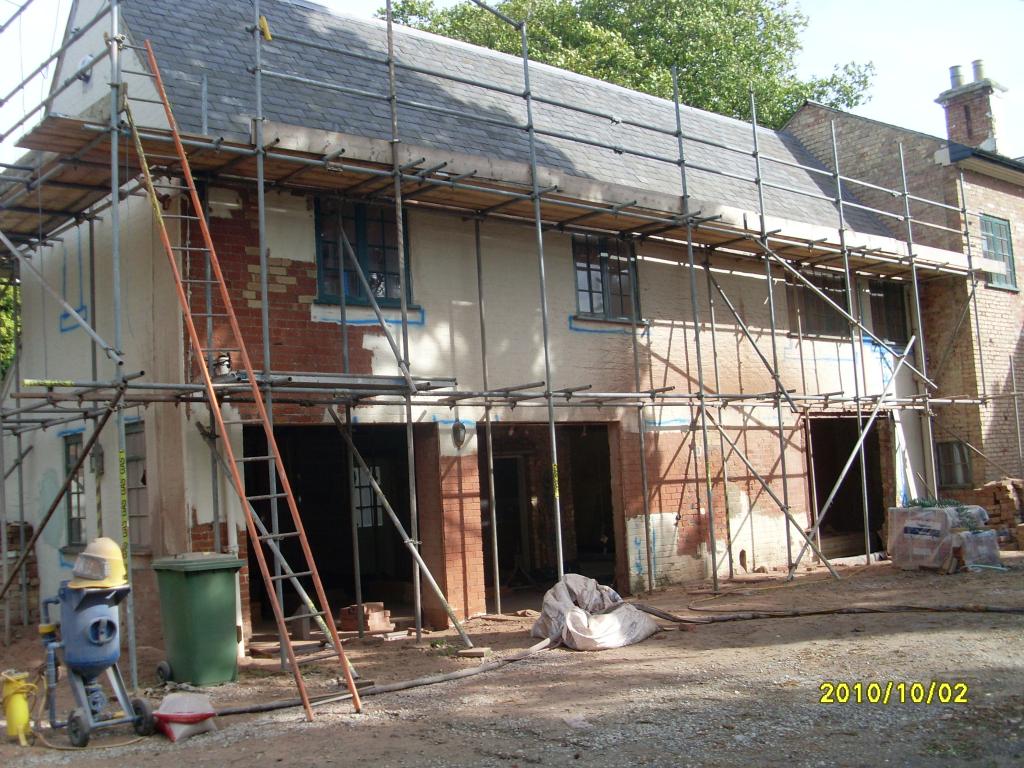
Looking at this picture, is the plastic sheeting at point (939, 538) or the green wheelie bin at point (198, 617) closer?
the green wheelie bin at point (198, 617)

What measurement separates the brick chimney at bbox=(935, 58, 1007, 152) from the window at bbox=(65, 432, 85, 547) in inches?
719

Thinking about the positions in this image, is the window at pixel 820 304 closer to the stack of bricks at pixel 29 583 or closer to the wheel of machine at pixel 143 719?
the stack of bricks at pixel 29 583

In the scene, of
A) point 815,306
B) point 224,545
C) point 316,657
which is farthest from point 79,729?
point 815,306

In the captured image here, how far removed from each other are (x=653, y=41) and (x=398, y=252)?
23.5m

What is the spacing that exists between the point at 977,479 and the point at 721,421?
6.79 m

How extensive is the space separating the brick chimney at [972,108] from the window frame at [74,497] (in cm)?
1826

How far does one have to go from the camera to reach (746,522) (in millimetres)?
15156

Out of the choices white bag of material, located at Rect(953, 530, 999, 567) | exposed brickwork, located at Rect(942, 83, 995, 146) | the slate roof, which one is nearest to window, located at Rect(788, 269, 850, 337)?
the slate roof

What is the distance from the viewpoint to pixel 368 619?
444 inches

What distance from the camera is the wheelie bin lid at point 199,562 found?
8.42 meters

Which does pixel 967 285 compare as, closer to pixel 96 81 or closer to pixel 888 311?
pixel 888 311

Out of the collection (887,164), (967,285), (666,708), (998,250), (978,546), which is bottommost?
(666,708)

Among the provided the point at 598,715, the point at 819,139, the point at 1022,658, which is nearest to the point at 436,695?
the point at 598,715

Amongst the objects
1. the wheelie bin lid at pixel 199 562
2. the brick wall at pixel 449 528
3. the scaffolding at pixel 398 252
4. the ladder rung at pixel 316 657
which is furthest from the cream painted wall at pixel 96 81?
the ladder rung at pixel 316 657
